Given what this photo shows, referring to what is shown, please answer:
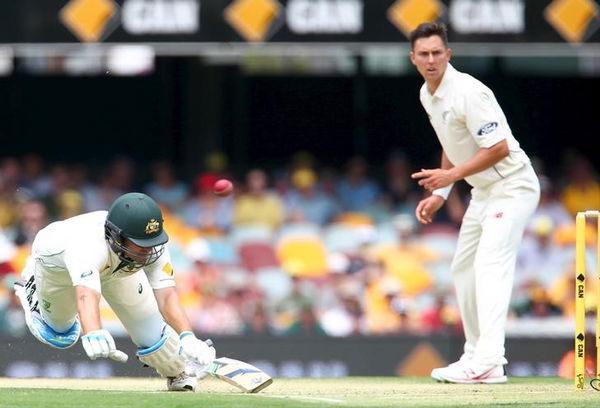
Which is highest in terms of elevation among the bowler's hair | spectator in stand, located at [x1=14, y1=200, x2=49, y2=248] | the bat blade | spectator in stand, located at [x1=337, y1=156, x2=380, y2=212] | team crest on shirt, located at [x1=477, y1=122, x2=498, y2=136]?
the bowler's hair

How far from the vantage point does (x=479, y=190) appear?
292 inches

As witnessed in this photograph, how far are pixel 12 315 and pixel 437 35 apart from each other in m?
5.74

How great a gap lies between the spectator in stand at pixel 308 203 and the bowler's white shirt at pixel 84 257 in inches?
262

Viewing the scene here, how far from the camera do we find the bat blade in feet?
20.8

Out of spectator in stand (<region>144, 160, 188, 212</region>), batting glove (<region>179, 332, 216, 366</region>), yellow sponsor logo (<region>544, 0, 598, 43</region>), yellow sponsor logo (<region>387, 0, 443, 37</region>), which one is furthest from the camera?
Answer: spectator in stand (<region>144, 160, 188, 212</region>)

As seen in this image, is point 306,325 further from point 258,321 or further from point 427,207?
point 427,207

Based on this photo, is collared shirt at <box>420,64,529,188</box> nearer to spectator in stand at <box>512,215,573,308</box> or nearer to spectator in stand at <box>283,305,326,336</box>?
spectator in stand at <box>283,305,326,336</box>

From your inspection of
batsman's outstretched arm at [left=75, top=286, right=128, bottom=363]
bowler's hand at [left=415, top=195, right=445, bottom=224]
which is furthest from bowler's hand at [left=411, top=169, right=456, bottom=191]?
batsman's outstretched arm at [left=75, top=286, right=128, bottom=363]

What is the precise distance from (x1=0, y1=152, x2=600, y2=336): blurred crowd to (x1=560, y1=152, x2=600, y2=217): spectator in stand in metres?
0.01

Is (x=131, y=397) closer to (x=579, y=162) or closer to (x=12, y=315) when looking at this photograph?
(x=12, y=315)

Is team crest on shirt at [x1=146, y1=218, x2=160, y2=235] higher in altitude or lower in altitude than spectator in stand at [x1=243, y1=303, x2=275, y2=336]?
higher

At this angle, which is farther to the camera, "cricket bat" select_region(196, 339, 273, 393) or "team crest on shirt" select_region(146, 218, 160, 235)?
"cricket bat" select_region(196, 339, 273, 393)

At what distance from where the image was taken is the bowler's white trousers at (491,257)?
7062mm

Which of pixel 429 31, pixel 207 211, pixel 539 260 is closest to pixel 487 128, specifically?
pixel 429 31
